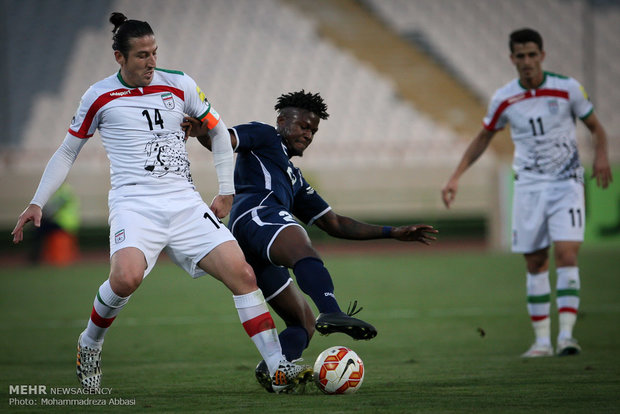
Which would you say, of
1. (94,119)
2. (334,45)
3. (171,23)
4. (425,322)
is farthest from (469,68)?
(94,119)

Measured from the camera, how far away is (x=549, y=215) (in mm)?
6551

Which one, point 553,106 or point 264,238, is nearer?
point 264,238

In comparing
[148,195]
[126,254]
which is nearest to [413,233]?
[148,195]

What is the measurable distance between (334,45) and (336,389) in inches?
753

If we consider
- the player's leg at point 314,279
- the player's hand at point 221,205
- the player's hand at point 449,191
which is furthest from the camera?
the player's hand at point 449,191

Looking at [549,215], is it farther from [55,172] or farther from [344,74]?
[344,74]

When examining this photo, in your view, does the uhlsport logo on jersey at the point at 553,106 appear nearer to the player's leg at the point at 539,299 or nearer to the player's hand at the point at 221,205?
the player's leg at the point at 539,299

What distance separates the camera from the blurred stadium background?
1956 centimetres

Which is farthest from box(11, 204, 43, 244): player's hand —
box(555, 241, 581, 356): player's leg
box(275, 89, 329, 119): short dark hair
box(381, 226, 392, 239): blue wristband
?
box(555, 241, 581, 356): player's leg

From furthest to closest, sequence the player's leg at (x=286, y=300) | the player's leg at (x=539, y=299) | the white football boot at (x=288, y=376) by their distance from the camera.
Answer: the player's leg at (x=539, y=299) < the player's leg at (x=286, y=300) < the white football boot at (x=288, y=376)

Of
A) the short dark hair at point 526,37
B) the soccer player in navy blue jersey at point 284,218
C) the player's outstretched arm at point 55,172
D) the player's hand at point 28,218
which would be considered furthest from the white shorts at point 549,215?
the player's hand at point 28,218

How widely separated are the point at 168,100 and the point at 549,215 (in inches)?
131

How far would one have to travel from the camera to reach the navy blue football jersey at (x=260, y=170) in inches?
195

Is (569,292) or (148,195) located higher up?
(148,195)
